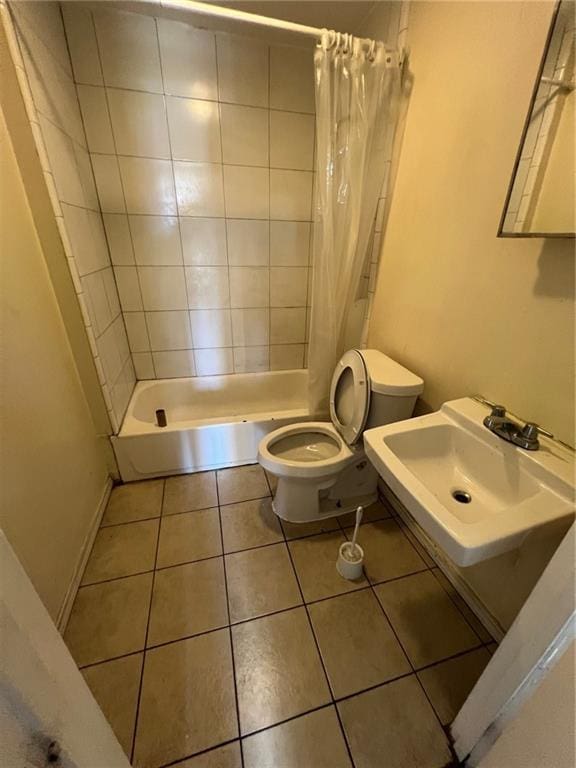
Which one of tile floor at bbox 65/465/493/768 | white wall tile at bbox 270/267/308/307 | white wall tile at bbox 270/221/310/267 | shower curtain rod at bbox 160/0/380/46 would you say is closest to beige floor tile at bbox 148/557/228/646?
tile floor at bbox 65/465/493/768

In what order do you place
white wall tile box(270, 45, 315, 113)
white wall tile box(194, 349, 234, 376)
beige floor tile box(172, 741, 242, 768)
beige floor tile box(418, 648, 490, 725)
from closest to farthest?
beige floor tile box(172, 741, 242, 768) → beige floor tile box(418, 648, 490, 725) → white wall tile box(270, 45, 315, 113) → white wall tile box(194, 349, 234, 376)

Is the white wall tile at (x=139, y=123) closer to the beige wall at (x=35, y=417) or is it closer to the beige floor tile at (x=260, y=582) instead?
the beige wall at (x=35, y=417)

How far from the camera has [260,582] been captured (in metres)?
1.26

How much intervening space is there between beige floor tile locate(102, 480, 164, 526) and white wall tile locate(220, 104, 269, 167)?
1860 mm

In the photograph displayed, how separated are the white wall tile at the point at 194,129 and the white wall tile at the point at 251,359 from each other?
1.12 meters

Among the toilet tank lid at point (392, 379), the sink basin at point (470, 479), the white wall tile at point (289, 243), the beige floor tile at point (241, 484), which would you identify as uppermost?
the white wall tile at point (289, 243)

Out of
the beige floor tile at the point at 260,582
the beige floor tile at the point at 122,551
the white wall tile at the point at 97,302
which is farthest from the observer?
the white wall tile at the point at 97,302

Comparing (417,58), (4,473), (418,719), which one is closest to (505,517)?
(418,719)

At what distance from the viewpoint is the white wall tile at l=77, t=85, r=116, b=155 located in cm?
151

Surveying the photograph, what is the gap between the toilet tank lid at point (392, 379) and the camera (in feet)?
4.13

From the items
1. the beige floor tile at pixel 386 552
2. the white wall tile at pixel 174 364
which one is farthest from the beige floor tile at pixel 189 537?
the white wall tile at pixel 174 364

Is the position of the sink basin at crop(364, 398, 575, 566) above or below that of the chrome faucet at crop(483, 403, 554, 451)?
below

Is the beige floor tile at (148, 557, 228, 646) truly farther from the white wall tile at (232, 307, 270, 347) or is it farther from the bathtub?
the white wall tile at (232, 307, 270, 347)

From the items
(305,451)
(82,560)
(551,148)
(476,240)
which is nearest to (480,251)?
(476,240)
